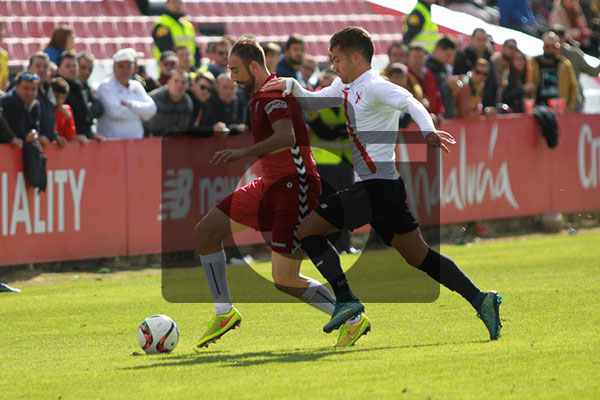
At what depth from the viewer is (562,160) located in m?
19.5

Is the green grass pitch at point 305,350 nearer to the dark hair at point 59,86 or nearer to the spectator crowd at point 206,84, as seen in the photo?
the spectator crowd at point 206,84

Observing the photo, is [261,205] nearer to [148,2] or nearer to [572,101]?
[572,101]

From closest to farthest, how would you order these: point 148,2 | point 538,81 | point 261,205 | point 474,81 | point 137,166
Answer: point 261,205 < point 137,166 < point 474,81 < point 538,81 < point 148,2

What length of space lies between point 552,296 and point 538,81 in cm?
998

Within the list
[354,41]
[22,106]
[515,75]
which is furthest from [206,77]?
[354,41]

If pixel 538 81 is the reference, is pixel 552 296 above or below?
below

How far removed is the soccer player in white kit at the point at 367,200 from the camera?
7.89 meters

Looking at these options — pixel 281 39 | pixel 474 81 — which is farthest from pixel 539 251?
pixel 281 39

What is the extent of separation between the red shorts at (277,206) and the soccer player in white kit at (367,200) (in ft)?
0.94

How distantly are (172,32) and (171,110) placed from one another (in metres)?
4.74

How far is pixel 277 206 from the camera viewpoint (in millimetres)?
8375

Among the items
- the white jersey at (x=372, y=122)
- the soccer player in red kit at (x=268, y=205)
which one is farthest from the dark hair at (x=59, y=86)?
the white jersey at (x=372, y=122)

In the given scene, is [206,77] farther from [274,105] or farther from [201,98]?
[274,105]

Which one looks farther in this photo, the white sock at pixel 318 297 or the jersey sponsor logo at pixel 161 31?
the jersey sponsor logo at pixel 161 31
